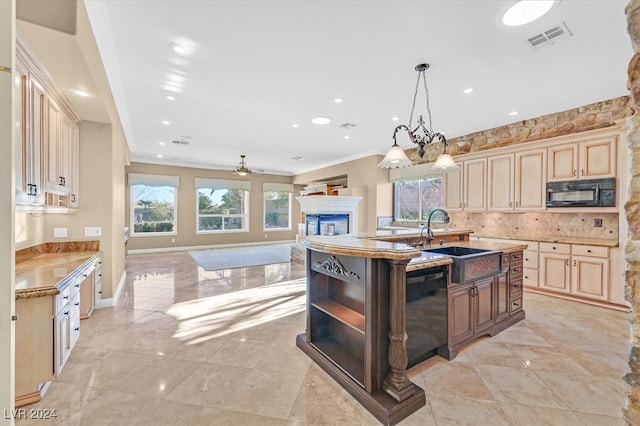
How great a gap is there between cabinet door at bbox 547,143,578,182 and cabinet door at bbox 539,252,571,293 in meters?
1.23

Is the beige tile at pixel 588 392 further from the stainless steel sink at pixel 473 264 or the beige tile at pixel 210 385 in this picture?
the beige tile at pixel 210 385

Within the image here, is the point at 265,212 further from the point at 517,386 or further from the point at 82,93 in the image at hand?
the point at 517,386

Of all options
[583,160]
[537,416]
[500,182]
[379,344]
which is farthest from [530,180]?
[379,344]

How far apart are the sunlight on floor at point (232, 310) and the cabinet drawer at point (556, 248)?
3.90 m

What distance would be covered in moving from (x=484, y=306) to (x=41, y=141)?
14.9 ft

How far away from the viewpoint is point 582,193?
395 cm

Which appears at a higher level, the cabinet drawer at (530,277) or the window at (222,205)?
the window at (222,205)

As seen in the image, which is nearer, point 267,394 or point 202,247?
point 267,394

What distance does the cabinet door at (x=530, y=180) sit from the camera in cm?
442

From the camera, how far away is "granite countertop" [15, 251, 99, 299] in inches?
76.9

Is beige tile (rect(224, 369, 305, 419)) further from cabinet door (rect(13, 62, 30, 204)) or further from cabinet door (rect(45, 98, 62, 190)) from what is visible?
cabinet door (rect(45, 98, 62, 190))

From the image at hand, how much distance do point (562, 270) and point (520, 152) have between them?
2023 mm

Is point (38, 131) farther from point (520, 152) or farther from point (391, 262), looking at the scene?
point (520, 152)

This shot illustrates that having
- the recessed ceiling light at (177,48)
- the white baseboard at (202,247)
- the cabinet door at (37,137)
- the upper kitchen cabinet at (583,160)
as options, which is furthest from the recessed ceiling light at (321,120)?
the white baseboard at (202,247)
